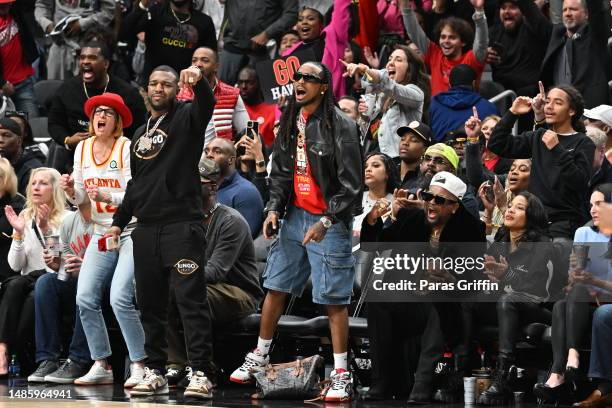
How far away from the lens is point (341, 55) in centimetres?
1315

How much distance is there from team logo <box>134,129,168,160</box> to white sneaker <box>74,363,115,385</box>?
1737mm

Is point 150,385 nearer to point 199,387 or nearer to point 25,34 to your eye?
point 199,387

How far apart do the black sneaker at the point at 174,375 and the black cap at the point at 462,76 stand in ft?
12.9

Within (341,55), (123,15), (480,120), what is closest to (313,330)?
(480,120)

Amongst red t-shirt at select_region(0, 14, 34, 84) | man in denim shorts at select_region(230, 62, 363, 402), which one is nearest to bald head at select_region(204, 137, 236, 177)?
man in denim shorts at select_region(230, 62, 363, 402)

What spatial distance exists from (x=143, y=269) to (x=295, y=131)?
1.39 m

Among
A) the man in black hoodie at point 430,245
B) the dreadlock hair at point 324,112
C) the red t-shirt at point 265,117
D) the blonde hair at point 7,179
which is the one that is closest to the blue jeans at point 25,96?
the red t-shirt at point 265,117

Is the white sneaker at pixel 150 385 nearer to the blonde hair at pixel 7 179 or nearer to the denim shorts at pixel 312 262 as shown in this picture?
the denim shorts at pixel 312 262

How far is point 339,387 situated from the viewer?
29.4ft

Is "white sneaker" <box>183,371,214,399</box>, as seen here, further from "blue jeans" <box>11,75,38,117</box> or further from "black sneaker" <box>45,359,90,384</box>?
"blue jeans" <box>11,75,38,117</box>

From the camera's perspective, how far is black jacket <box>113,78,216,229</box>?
361 inches

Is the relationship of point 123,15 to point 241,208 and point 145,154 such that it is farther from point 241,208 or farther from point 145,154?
point 145,154

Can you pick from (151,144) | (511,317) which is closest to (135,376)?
(151,144)

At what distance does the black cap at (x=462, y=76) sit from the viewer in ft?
40.0
